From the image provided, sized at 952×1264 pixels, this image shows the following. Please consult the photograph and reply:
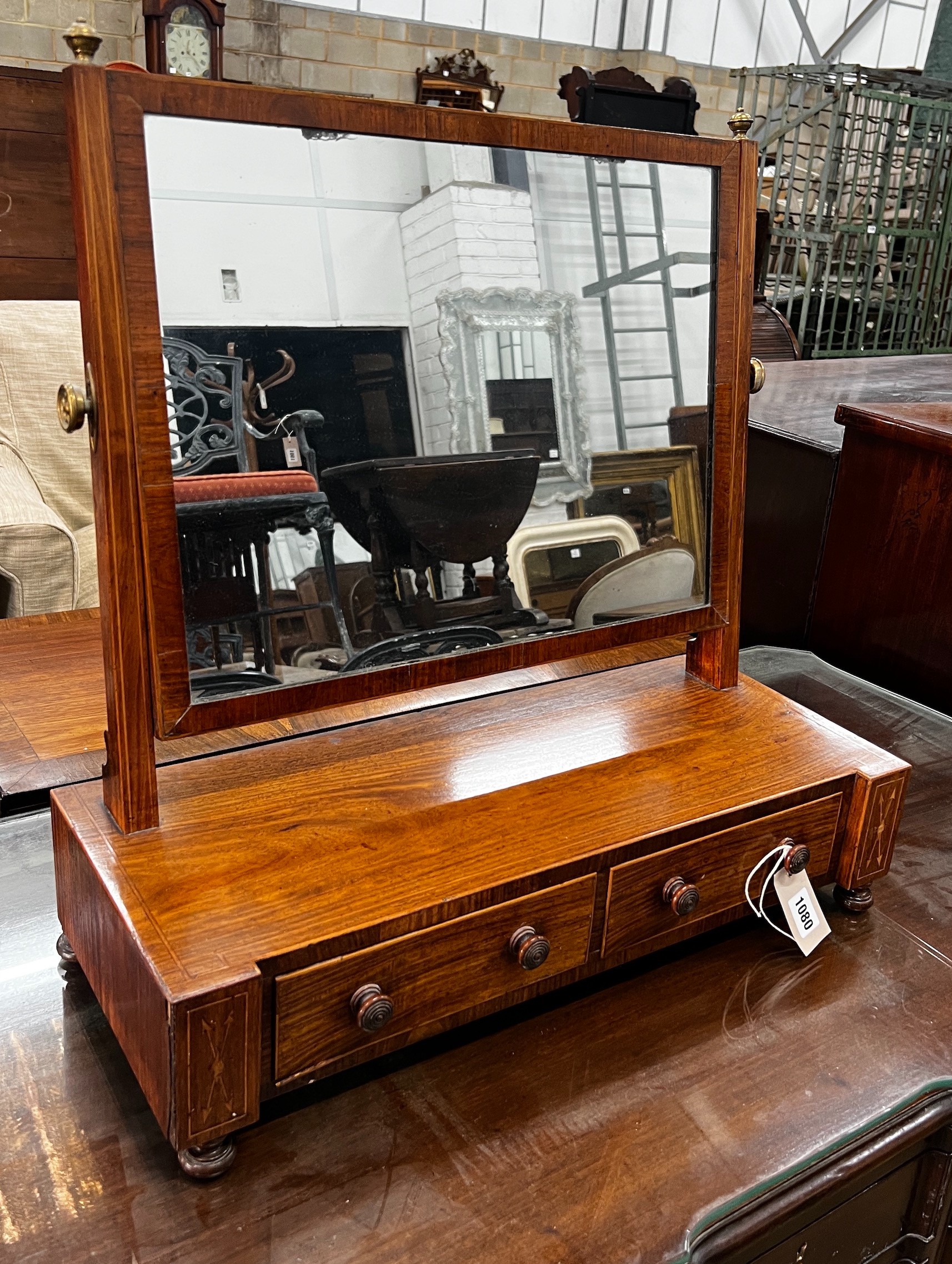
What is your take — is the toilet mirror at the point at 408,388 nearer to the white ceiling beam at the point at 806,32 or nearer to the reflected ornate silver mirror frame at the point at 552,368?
the reflected ornate silver mirror frame at the point at 552,368

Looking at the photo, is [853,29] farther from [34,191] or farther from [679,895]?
[679,895]

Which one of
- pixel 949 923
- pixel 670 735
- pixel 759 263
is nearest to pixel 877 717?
pixel 949 923

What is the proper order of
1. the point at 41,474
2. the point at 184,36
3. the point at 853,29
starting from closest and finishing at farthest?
the point at 41,474
the point at 184,36
the point at 853,29

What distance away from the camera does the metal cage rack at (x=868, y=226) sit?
4629mm

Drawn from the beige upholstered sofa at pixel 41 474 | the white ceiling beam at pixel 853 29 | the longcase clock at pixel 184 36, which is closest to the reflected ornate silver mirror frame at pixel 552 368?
the beige upholstered sofa at pixel 41 474

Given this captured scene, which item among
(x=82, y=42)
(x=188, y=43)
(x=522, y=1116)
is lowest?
(x=522, y=1116)

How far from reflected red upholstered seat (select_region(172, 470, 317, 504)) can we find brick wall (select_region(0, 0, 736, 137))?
2915 mm

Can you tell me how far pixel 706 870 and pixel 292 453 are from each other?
43 cm

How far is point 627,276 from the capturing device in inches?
32.4

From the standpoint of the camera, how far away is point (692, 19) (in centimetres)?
543

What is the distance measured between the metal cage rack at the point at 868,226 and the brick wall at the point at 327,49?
0.91 m

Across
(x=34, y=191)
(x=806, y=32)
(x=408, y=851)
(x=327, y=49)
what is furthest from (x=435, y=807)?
(x=806, y=32)

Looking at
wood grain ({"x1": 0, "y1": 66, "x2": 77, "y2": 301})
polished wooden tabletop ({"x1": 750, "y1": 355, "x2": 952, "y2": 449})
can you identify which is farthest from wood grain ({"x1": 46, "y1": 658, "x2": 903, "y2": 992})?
wood grain ({"x1": 0, "y1": 66, "x2": 77, "y2": 301})

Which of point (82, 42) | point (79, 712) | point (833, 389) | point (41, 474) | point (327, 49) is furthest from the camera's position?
point (327, 49)
